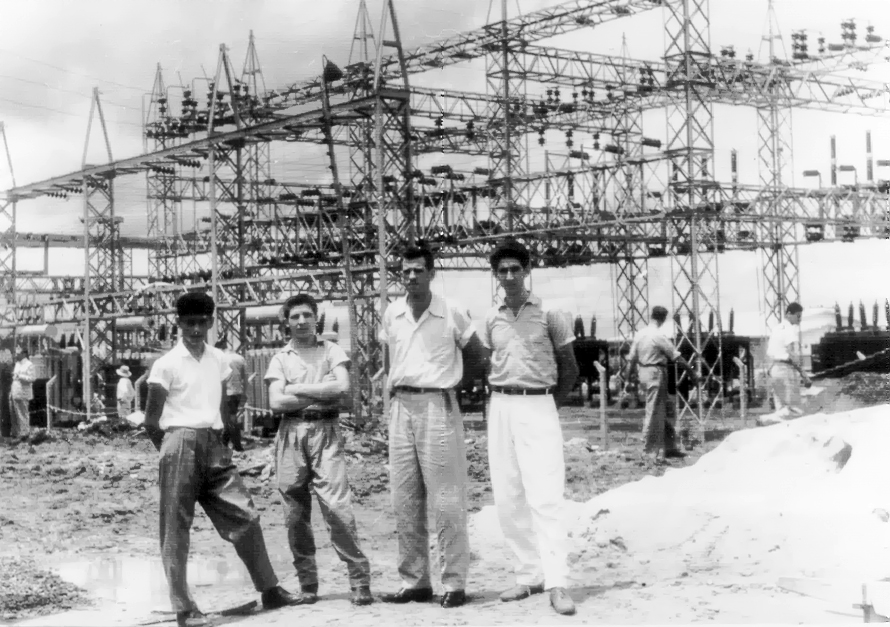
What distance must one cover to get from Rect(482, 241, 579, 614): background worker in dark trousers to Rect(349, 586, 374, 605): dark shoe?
0.84m

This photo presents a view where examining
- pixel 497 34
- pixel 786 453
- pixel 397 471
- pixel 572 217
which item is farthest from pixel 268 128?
pixel 397 471

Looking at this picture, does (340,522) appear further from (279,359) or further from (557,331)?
(557,331)

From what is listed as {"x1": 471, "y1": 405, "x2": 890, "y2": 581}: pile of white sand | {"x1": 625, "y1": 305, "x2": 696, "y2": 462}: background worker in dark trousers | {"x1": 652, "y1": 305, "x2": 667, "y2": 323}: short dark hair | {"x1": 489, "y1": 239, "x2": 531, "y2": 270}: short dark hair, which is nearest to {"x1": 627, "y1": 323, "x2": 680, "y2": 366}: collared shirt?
{"x1": 625, "y1": 305, "x2": 696, "y2": 462}: background worker in dark trousers

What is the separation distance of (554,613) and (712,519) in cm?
253

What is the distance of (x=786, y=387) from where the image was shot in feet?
53.3

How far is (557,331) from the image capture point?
704cm

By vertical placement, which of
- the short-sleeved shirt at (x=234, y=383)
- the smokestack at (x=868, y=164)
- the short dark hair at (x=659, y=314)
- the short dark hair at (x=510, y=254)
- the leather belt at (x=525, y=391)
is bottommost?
the leather belt at (x=525, y=391)

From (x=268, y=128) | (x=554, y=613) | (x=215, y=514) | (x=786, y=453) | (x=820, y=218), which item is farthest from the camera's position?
(x=820, y=218)

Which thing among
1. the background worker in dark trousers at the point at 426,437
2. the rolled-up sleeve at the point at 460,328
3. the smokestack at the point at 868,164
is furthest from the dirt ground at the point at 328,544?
the smokestack at the point at 868,164

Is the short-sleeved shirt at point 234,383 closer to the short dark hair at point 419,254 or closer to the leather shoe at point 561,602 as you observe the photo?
the short dark hair at point 419,254

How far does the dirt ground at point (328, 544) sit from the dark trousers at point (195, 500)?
387mm

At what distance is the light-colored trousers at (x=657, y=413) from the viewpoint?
46.7 ft

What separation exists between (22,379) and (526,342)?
58.8ft

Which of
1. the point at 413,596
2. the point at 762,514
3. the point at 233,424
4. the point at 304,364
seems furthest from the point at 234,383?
the point at 762,514
